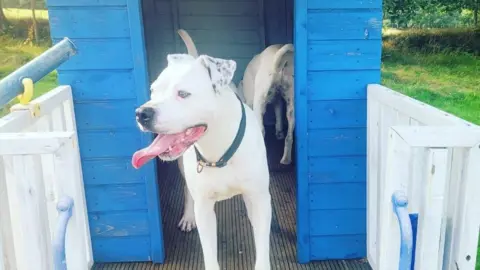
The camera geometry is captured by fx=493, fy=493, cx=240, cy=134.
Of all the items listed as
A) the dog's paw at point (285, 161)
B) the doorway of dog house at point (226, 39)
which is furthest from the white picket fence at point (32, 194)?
the dog's paw at point (285, 161)

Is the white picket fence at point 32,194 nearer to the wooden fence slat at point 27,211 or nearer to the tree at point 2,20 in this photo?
the wooden fence slat at point 27,211

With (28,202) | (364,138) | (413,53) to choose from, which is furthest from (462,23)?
(28,202)

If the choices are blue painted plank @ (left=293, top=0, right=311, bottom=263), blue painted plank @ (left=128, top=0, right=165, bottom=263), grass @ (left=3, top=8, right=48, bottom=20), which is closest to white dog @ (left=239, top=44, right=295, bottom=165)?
blue painted plank @ (left=293, top=0, right=311, bottom=263)

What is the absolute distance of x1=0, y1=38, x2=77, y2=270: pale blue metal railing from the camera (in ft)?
4.75

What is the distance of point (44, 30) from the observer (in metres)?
9.84

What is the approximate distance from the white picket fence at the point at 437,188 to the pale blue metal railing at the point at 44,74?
Answer: 1.01 metres

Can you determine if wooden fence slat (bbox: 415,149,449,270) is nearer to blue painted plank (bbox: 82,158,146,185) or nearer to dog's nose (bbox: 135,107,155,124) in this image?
dog's nose (bbox: 135,107,155,124)

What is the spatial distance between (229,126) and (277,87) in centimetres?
160

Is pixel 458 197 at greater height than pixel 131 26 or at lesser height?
lesser

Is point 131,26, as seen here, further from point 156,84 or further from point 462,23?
point 462,23

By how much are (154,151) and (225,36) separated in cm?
323

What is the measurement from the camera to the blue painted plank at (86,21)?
2.49 metres

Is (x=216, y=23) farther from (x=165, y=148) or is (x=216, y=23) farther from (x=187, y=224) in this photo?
(x=165, y=148)

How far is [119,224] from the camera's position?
109 inches
